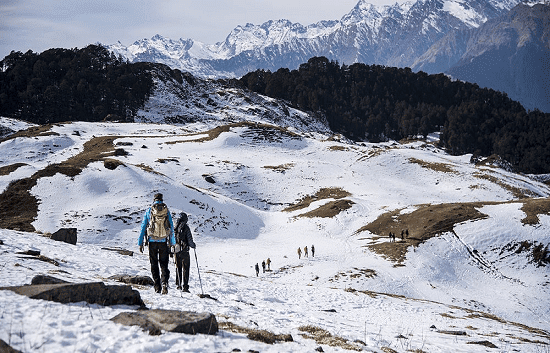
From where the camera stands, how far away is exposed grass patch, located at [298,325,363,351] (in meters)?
9.53

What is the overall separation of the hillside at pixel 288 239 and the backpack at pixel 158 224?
1.96 meters

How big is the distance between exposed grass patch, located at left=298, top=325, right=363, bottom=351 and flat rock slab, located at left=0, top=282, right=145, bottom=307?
15.7 feet

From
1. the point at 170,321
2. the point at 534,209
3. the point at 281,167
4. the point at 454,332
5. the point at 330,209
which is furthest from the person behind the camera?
the point at 281,167

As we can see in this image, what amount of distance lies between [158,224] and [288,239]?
3509 centimetres

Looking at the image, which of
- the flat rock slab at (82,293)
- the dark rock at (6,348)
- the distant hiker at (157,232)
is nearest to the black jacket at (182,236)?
the distant hiker at (157,232)

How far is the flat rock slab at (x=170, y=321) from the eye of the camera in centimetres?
767

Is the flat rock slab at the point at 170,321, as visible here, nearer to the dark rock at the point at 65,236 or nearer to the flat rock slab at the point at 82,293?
the flat rock slab at the point at 82,293

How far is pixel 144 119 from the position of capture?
134 metres

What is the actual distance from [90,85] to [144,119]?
94.3ft

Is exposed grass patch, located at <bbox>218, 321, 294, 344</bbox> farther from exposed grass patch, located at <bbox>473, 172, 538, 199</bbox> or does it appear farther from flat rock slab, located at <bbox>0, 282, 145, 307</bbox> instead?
exposed grass patch, located at <bbox>473, 172, 538, 199</bbox>

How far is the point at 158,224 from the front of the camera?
12.6 m

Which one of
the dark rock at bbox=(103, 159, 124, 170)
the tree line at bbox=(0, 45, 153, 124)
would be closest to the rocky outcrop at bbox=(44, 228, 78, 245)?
the dark rock at bbox=(103, 159, 124, 170)

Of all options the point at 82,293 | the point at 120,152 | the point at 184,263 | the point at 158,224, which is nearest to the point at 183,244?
the point at 184,263

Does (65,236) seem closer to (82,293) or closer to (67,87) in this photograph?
(82,293)
